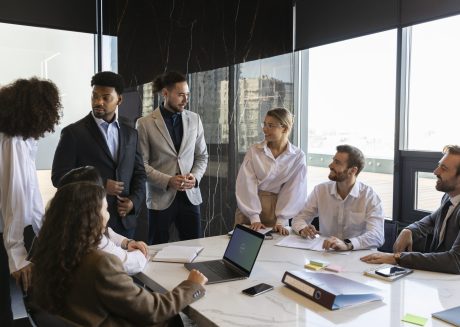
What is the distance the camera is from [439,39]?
10.3 ft

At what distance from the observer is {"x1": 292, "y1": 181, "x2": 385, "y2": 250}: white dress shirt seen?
227 centimetres

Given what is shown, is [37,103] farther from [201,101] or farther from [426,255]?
[201,101]

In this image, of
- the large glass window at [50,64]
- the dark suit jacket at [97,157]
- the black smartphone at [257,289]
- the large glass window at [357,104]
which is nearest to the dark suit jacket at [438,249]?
the black smartphone at [257,289]

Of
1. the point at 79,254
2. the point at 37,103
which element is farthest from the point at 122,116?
the point at 79,254

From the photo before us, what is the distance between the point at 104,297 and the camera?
50.6 inches

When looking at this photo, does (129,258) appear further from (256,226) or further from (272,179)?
(272,179)

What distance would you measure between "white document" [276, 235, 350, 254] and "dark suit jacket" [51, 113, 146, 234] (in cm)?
89

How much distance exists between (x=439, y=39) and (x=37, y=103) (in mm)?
2754

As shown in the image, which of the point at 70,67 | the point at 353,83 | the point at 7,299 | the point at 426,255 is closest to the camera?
the point at 426,255

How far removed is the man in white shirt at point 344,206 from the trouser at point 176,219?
0.73m

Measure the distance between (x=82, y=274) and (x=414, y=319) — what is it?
1022 millimetres

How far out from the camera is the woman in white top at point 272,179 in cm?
264

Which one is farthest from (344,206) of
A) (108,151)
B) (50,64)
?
(50,64)

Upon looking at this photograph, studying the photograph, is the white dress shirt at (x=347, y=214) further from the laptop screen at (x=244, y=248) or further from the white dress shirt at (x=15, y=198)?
the white dress shirt at (x=15, y=198)
